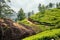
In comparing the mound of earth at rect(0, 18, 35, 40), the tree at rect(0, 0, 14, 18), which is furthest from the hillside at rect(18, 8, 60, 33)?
the tree at rect(0, 0, 14, 18)

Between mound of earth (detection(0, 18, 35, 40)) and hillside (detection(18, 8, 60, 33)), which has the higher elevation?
mound of earth (detection(0, 18, 35, 40))

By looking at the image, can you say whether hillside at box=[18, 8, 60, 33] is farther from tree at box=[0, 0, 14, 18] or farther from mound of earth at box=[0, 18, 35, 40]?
tree at box=[0, 0, 14, 18]

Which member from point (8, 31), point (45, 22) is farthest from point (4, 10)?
point (45, 22)

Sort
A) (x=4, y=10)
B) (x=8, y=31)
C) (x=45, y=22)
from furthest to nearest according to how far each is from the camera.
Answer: (x=45, y=22) < (x=8, y=31) < (x=4, y=10)

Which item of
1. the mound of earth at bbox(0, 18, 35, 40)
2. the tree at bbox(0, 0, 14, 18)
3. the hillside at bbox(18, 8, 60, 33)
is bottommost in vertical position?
the hillside at bbox(18, 8, 60, 33)

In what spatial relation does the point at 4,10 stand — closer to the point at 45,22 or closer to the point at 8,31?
the point at 8,31

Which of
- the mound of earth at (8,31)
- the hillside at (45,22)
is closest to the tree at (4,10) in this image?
the mound of earth at (8,31)

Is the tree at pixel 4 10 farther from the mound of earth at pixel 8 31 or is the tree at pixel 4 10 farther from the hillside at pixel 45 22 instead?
the hillside at pixel 45 22

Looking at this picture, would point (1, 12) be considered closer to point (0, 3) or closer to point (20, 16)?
point (0, 3)

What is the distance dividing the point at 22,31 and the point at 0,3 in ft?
48.7

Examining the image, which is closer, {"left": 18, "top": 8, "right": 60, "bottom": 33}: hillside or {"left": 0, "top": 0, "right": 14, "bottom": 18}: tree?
{"left": 0, "top": 0, "right": 14, "bottom": 18}: tree

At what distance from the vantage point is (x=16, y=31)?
Answer: 4016cm

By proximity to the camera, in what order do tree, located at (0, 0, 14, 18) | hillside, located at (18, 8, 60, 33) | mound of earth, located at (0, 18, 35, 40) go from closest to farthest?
tree, located at (0, 0, 14, 18), mound of earth, located at (0, 18, 35, 40), hillside, located at (18, 8, 60, 33)

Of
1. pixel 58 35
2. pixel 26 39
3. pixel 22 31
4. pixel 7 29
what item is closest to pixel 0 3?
pixel 7 29
